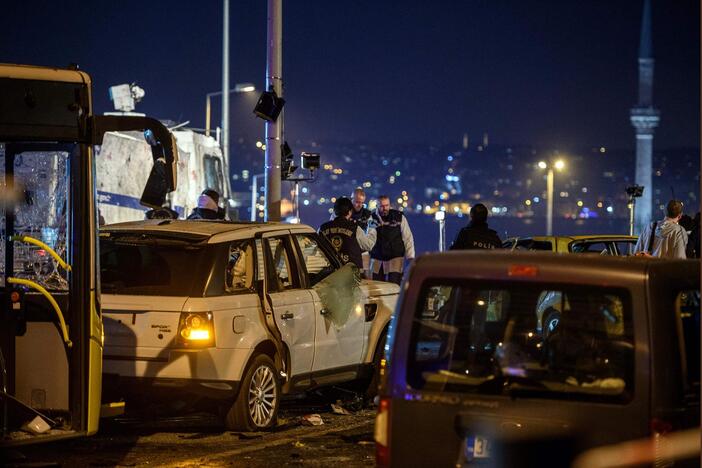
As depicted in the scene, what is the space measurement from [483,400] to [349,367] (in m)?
5.48

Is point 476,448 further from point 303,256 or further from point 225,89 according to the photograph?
point 225,89

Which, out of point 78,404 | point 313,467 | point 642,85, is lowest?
point 313,467

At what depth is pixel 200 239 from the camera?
30.1 feet

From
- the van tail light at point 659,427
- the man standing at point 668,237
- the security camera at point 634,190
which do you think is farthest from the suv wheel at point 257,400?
the security camera at point 634,190

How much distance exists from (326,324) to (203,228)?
1.49m

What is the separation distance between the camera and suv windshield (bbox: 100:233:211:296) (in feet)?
29.3

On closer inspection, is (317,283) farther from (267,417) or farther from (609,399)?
(609,399)

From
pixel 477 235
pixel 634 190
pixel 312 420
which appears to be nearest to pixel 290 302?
pixel 312 420

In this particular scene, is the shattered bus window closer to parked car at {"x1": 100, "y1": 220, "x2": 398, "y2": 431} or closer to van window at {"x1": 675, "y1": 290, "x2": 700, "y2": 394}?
parked car at {"x1": 100, "y1": 220, "x2": 398, "y2": 431}

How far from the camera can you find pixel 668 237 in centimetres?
1351

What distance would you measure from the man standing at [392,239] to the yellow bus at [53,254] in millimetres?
9058

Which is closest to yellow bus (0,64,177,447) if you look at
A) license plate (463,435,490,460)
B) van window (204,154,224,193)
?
license plate (463,435,490,460)

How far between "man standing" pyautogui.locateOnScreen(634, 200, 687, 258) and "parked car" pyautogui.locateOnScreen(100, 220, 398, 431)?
4738 millimetres

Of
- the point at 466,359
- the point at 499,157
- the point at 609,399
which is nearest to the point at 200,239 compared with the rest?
the point at 466,359
